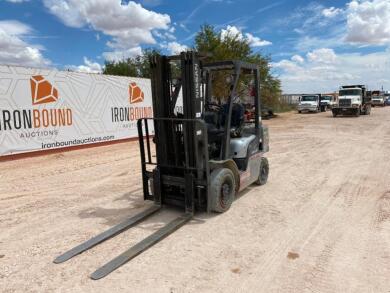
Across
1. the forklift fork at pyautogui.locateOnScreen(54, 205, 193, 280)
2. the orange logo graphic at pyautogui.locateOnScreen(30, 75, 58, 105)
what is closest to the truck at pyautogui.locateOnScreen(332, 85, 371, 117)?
the orange logo graphic at pyautogui.locateOnScreen(30, 75, 58, 105)

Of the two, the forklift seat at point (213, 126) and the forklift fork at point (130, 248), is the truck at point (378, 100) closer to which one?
the forklift seat at point (213, 126)

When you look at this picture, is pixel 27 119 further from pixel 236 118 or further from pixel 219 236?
pixel 219 236

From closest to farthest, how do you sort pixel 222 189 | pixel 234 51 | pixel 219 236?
pixel 219 236
pixel 222 189
pixel 234 51

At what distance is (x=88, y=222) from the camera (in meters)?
5.67

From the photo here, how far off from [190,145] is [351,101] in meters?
29.7

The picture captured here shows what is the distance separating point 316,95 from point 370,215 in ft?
124

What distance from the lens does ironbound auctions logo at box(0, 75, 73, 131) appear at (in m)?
11.5

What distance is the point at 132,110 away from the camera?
55.0 ft

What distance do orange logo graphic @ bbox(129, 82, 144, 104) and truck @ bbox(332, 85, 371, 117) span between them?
21602 millimetres

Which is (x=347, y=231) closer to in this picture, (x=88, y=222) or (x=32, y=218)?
(x=88, y=222)

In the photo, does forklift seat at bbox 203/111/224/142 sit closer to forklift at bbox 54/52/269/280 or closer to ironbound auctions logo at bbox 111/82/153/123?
forklift at bbox 54/52/269/280

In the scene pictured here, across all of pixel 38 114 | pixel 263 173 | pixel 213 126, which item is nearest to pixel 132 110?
pixel 38 114

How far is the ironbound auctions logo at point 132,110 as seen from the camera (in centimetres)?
1579

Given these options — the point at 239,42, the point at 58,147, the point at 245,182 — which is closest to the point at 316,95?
the point at 239,42
